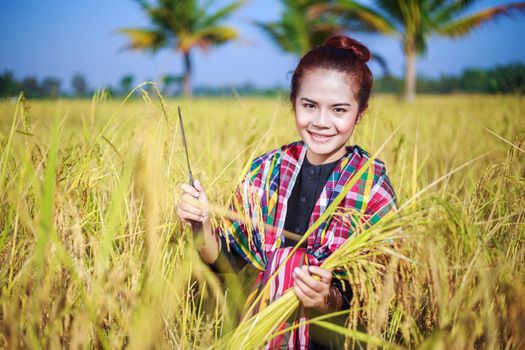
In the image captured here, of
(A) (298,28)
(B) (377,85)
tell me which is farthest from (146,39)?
(B) (377,85)

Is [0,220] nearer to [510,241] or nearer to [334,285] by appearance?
[334,285]

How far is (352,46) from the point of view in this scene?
3.05ft

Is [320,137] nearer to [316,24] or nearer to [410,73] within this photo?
[410,73]

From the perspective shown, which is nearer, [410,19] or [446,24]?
[410,19]

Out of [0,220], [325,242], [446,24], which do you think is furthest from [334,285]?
[446,24]

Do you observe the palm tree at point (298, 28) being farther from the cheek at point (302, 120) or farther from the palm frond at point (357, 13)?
the cheek at point (302, 120)

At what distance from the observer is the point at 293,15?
13039 mm

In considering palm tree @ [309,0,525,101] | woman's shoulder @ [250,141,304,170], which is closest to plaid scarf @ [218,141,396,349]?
woman's shoulder @ [250,141,304,170]

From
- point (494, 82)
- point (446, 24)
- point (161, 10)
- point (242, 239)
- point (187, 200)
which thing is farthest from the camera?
point (161, 10)

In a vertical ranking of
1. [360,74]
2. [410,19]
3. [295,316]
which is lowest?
[295,316]

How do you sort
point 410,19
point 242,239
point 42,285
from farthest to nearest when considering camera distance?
point 410,19
point 242,239
point 42,285

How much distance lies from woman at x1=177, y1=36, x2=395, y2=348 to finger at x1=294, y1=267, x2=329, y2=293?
2.9 inches

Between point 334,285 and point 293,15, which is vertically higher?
point 293,15

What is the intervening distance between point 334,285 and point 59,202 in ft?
1.83
